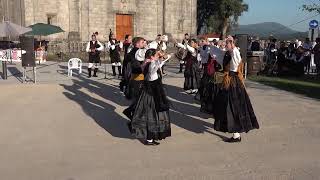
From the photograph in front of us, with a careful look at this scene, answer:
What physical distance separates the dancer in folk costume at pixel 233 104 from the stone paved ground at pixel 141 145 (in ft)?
1.02

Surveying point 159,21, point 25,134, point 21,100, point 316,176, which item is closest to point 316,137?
point 316,176

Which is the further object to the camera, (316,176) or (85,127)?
(85,127)

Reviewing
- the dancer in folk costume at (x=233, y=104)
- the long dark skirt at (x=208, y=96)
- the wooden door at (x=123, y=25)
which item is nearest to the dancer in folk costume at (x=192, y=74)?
the long dark skirt at (x=208, y=96)

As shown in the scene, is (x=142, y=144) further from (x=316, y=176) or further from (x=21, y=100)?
(x=21, y=100)

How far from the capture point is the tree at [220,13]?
6288cm

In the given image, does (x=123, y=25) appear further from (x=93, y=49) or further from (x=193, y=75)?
(x=193, y=75)

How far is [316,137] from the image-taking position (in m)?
9.38

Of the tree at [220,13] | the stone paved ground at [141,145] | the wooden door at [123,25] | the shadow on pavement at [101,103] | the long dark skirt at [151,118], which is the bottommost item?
the stone paved ground at [141,145]

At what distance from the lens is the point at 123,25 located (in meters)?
42.2

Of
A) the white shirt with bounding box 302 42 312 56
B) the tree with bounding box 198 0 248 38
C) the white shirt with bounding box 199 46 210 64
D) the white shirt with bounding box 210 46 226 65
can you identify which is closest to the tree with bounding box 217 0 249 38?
the tree with bounding box 198 0 248 38

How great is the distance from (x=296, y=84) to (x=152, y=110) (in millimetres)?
10976

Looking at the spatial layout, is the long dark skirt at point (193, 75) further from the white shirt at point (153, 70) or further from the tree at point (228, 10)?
the tree at point (228, 10)

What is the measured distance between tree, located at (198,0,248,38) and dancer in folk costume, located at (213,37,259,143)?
5344 centimetres

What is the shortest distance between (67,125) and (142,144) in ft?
7.86
